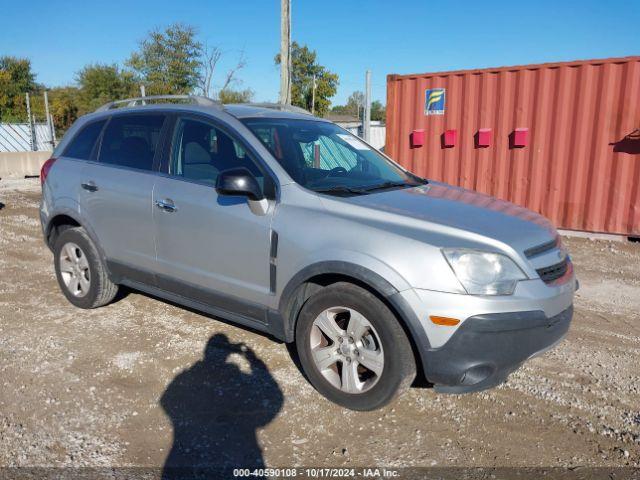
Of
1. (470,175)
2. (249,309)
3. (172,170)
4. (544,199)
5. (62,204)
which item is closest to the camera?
(249,309)

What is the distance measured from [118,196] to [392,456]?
2.87m

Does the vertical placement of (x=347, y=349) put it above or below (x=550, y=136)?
below

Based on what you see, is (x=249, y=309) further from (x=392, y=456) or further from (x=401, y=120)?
(x=401, y=120)

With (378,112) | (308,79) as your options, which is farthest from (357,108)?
(308,79)

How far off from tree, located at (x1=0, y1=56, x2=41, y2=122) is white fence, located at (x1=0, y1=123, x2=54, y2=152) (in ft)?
68.6

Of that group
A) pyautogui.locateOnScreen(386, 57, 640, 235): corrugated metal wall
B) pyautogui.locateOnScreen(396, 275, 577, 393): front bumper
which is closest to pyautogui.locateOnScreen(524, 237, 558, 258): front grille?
pyautogui.locateOnScreen(396, 275, 577, 393): front bumper

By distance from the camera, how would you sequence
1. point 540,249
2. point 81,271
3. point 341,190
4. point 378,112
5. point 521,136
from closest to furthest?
point 540,249 < point 341,190 < point 81,271 < point 521,136 < point 378,112

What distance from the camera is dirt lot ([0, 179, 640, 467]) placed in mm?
2754

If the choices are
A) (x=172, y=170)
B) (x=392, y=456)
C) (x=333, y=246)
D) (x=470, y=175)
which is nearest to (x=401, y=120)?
(x=470, y=175)

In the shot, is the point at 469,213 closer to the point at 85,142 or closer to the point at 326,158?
the point at 326,158

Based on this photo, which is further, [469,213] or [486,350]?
[469,213]

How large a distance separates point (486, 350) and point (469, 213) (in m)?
0.87

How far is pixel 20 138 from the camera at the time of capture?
1938 centimetres

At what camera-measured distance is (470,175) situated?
8734 mm
